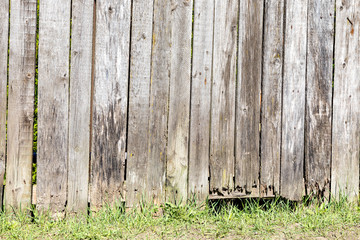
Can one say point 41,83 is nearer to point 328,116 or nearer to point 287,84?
point 287,84

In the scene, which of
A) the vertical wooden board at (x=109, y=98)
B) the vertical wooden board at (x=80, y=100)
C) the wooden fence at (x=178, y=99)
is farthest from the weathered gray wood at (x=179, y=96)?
the vertical wooden board at (x=80, y=100)

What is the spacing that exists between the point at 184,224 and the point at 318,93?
1754mm

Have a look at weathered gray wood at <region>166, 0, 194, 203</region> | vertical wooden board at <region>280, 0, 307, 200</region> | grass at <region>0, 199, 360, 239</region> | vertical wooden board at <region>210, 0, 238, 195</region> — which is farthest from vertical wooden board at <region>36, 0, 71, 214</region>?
vertical wooden board at <region>280, 0, 307, 200</region>

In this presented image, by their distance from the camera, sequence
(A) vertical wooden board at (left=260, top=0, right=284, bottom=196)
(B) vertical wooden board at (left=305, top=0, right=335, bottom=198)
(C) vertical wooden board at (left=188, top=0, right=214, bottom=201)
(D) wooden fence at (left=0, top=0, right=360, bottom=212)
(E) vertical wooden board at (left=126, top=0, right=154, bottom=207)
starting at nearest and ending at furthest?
(D) wooden fence at (left=0, top=0, right=360, bottom=212) → (E) vertical wooden board at (left=126, top=0, right=154, bottom=207) → (C) vertical wooden board at (left=188, top=0, right=214, bottom=201) → (A) vertical wooden board at (left=260, top=0, right=284, bottom=196) → (B) vertical wooden board at (left=305, top=0, right=335, bottom=198)

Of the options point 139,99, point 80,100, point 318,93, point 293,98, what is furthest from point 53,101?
point 318,93

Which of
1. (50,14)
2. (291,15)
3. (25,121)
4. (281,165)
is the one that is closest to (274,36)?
(291,15)

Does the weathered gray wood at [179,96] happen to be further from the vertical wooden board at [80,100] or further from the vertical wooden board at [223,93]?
the vertical wooden board at [80,100]

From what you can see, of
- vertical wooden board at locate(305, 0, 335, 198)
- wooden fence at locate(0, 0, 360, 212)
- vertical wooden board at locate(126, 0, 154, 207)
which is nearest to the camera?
wooden fence at locate(0, 0, 360, 212)

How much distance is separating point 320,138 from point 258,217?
100 centimetres

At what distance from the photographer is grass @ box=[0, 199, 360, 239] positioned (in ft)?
9.78

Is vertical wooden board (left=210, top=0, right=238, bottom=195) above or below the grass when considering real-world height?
above

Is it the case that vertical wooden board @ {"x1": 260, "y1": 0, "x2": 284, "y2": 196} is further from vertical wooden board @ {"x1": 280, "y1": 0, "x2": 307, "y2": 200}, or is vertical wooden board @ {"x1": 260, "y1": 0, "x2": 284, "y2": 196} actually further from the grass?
the grass

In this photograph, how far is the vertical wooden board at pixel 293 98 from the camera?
357 centimetres

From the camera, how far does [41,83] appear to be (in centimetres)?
307
